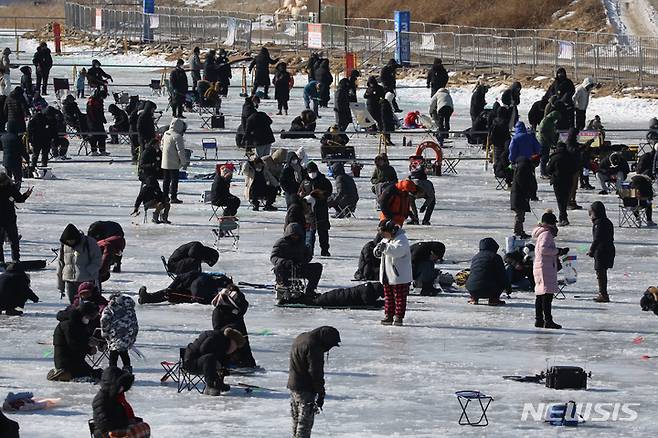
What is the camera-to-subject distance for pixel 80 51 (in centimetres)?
7819

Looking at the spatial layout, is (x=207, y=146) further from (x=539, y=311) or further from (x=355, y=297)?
(x=539, y=311)

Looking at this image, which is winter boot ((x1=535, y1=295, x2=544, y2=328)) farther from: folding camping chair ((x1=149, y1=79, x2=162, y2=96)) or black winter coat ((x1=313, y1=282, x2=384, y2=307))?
folding camping chair ((x1=149, y1=79, x2=162, y2=96))

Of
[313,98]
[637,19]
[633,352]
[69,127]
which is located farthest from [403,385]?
[637,19]

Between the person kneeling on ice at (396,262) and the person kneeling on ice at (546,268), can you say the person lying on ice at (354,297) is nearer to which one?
the person kneeling on ice at (396,262)

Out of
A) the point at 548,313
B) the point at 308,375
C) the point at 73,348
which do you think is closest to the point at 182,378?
the point at 73,348

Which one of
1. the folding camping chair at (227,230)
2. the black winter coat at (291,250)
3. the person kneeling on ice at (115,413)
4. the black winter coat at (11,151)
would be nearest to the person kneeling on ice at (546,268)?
the black winter coat at (291,250)

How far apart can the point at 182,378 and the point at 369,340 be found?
2896mm

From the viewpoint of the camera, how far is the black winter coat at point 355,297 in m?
21.0

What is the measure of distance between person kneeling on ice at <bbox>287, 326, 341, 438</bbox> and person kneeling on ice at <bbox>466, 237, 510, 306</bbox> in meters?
7.28

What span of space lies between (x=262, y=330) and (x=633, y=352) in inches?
157

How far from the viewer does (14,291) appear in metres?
20.0

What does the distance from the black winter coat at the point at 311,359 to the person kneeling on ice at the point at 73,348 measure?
3.36m

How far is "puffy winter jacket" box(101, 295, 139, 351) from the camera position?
16781 millimetres

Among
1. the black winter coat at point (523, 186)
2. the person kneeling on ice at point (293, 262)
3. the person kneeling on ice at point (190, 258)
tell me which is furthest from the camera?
the black winter coat at point (523, 186)
